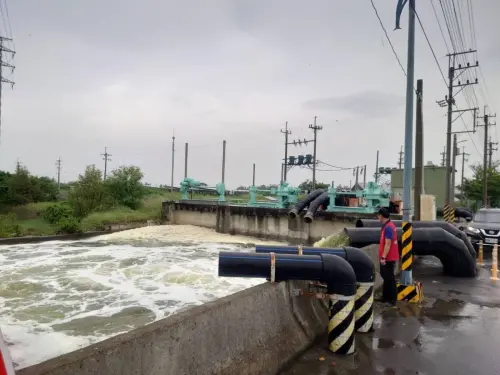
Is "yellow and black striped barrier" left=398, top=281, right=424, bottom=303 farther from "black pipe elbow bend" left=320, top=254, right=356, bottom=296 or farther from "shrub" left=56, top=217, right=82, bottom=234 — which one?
"shrub" left=56, top=217, right=82, bottom=234

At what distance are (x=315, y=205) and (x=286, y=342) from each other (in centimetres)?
1759

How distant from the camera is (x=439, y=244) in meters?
9.04

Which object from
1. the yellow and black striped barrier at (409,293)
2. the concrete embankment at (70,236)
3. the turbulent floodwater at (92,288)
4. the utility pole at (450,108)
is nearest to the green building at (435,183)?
the utility pole at (450,108)

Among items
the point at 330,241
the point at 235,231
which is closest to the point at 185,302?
the point at 330,241

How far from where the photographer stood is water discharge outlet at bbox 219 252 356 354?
452 cm

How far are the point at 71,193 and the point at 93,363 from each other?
105 feet

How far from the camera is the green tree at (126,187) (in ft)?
116

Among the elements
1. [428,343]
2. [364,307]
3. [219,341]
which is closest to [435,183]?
[428,343]

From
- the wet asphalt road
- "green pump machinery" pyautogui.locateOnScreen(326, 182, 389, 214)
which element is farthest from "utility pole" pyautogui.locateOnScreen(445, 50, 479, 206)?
the wet asphalt road

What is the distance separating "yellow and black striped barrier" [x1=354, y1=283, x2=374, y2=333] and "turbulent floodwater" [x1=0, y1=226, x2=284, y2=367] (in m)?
5.21

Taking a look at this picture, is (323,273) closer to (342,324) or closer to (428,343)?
(342,324)

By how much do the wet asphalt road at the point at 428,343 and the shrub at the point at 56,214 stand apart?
25.3 metres

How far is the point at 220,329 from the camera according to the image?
368 cm

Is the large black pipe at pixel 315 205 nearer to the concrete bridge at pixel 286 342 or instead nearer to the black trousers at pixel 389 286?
the concrete bridge at pixel 286 342
